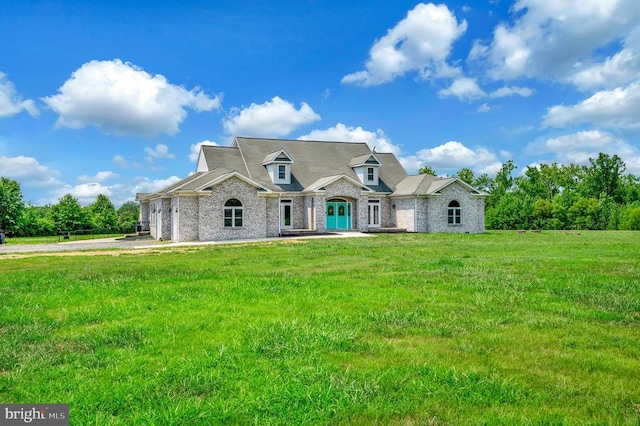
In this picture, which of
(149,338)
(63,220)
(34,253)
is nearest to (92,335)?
(149,338)

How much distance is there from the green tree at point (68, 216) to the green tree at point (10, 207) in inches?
104

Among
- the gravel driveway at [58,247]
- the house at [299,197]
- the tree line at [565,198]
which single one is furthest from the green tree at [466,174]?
the gravel driveway at [58,247]

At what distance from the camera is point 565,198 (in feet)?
158

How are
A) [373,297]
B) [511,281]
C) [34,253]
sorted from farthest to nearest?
[34,253] < [511,281] < [373,297]

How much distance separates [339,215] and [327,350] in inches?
1118

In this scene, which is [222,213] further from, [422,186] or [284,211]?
[422,186]

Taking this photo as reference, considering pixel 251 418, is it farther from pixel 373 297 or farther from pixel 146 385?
pixel 373 297

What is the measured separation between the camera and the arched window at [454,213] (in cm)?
3516

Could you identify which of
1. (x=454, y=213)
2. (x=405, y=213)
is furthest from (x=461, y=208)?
(x=405, y=213)

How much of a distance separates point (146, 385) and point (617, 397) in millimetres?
4494

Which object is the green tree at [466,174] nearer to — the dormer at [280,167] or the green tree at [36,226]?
the dormer at [280,167]

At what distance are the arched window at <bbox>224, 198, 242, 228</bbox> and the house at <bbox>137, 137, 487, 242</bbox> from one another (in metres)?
0.06

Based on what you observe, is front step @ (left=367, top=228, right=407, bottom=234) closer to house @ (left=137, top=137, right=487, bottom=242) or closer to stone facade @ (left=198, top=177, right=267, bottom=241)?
house @ (left=137, top=137, right=487, bottom=242)

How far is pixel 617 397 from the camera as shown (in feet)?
13.7
